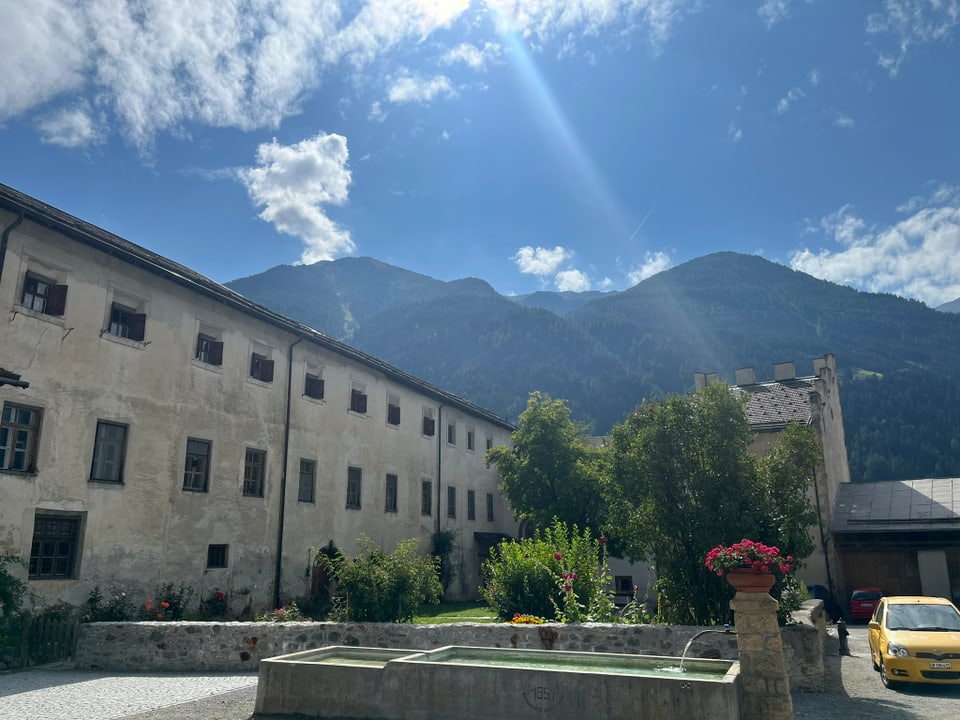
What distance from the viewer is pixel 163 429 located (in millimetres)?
18422

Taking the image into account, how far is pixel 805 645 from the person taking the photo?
1084 centimetres

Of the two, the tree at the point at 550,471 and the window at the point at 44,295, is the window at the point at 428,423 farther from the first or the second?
the window at the point at 44,295

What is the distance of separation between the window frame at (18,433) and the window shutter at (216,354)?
5.59 m

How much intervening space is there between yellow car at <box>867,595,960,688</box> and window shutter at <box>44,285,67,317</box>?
19.1 meters

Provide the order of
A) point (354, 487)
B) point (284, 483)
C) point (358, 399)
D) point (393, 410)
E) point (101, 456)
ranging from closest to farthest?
point (101, 456), point (284, 483), point (354, 487), point (358, 399), point (393, 410)

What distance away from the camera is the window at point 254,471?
21172 mm

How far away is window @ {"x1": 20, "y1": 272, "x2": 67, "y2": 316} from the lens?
15789mm

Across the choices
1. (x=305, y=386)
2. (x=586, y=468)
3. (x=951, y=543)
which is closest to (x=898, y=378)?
(x=951, y=543)

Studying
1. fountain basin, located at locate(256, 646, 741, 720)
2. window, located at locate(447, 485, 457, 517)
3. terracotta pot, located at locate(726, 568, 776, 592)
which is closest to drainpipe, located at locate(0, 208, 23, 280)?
fountain basin, located at locate(256, 646, 741, 720)

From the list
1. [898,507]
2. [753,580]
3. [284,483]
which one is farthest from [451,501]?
[753,580]

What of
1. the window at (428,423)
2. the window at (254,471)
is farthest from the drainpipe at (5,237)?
the window at (428,423)

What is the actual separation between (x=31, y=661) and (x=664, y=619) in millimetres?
12907

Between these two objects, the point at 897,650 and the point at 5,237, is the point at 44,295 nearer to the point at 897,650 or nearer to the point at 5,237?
the point at 5,237

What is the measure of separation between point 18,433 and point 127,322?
422cm
